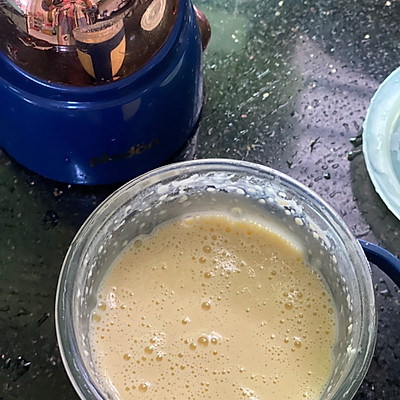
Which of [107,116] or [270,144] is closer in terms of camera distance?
[107,116]

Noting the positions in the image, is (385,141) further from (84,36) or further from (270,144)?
(84,36)

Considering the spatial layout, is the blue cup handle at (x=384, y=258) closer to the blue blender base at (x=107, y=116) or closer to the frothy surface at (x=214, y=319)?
the frothy surface at (x=214, y=319)

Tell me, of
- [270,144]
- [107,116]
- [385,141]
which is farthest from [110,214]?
[385,141]

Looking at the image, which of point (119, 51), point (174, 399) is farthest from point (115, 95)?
point (174, 399)

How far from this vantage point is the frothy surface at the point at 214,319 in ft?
2.15

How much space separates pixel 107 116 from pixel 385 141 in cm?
35

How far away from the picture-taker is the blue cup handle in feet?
2.18

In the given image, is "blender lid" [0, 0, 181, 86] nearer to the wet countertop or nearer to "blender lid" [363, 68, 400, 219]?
the wet countertop

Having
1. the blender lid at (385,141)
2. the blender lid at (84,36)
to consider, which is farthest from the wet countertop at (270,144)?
the blender lid at (84,36)

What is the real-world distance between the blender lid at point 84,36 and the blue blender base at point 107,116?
2 cm

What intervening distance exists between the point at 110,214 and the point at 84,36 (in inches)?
7.0

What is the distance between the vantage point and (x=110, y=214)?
0.69 meters

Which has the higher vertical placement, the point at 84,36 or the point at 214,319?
the point at 84,36

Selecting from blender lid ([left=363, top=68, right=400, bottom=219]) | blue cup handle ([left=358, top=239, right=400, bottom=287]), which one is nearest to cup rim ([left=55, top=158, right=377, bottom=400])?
blue cup handle ([left=358, top=239, right=400, bottom=287])
